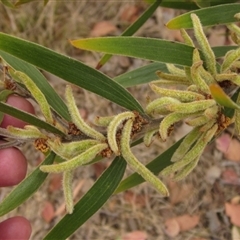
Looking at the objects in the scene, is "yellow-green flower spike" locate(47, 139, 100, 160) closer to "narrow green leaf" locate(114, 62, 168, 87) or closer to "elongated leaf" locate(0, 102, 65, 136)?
"elongated leaf" locate(0, 102, 65, 136)

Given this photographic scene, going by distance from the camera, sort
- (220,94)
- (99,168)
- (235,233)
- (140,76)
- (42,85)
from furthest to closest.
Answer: (99,168)
(235,233)
(140,76)
(42,85)
(220,94)

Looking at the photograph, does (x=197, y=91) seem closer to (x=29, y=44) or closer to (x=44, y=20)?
(x=29, y=44)

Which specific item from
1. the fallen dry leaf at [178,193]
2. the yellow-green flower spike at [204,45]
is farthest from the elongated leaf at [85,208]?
the fallen dry leaf at [178,193]

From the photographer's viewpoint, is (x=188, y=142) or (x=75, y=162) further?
(x=188, y=142)

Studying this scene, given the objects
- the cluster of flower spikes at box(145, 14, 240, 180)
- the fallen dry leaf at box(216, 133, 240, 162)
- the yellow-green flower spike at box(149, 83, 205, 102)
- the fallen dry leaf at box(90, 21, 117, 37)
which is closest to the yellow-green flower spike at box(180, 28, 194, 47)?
the cluster of flower spikes at box(145, 14, 240, 180)

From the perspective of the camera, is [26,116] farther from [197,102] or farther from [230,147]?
[230,147]

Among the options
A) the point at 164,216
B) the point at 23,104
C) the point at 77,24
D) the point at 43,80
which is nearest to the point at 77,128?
the point at 43,80

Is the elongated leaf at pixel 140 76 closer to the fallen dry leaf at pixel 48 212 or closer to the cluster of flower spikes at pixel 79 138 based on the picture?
the cluster of flower spikes at pixel 79 138

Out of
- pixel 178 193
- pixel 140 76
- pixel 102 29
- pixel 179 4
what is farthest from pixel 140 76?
pixel 102 29
